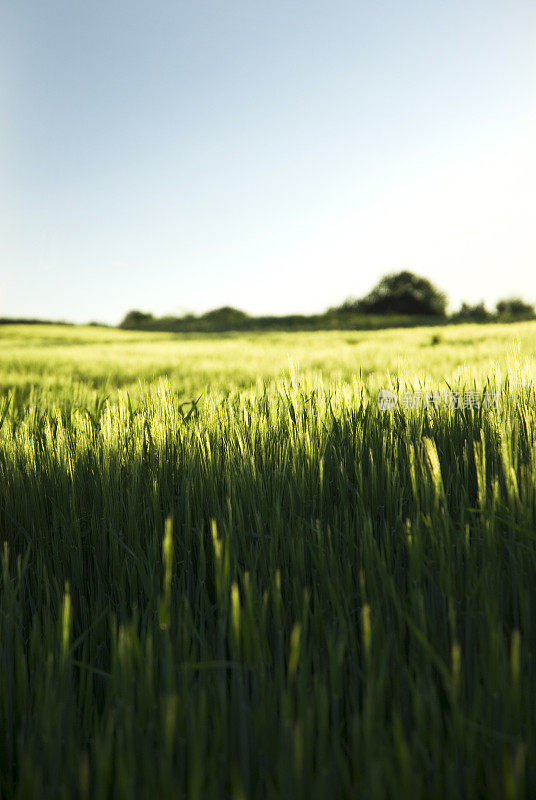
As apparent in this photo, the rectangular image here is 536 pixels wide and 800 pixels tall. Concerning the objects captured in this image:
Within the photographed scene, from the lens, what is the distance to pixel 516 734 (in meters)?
0.55

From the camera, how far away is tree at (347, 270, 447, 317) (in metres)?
30.5

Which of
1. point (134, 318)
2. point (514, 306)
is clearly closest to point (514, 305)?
point (514, 306)

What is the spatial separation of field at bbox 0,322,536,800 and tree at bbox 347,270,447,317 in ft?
98.7

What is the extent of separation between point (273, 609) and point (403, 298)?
31.2m

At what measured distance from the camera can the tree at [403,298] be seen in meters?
30.5

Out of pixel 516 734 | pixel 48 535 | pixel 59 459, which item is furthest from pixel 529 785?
pixel 59 459

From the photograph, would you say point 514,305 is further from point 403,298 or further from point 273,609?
point 273,609

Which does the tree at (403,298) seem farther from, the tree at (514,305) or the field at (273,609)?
the field at (273,609)

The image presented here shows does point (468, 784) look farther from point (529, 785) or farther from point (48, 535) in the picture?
point (48, 535)

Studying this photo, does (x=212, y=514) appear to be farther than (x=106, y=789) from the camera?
Yes

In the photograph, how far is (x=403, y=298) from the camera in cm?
3058

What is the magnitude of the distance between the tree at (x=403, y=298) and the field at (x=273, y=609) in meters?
30.1

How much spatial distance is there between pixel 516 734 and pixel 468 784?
7cm

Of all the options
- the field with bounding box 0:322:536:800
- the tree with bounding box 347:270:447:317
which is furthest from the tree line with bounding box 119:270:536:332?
the field with bounding box 0:322:536:800
